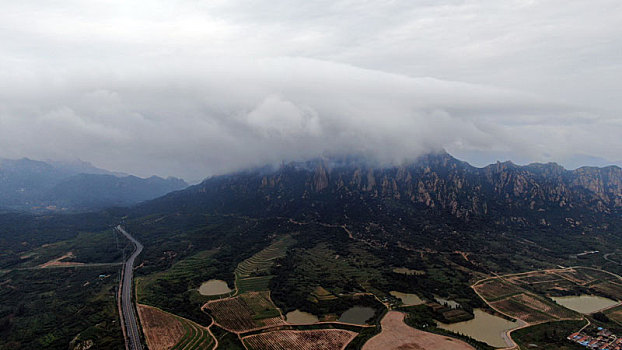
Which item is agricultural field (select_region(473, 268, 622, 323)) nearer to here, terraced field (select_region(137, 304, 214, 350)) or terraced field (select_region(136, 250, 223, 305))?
terraced field (select_region(137, 304, 214, 350))

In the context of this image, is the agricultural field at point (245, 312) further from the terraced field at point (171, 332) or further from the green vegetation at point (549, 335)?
the green vegetation at point (549, 335)

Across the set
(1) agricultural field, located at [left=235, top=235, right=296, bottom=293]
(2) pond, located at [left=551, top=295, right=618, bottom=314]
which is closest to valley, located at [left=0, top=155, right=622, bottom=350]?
(2) pond, located at [left=551, top=295, right=618, bottom=314]

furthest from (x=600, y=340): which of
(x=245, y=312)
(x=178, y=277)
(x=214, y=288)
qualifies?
(x=178, y=277)

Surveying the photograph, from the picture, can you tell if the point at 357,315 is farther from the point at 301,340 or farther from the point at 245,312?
the point at 245,312

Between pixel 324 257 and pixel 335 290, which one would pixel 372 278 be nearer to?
pixel 335 290

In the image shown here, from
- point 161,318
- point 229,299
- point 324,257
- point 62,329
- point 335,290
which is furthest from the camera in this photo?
point 324,257

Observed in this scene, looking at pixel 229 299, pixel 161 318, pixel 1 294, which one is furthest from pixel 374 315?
pixel 1 294
